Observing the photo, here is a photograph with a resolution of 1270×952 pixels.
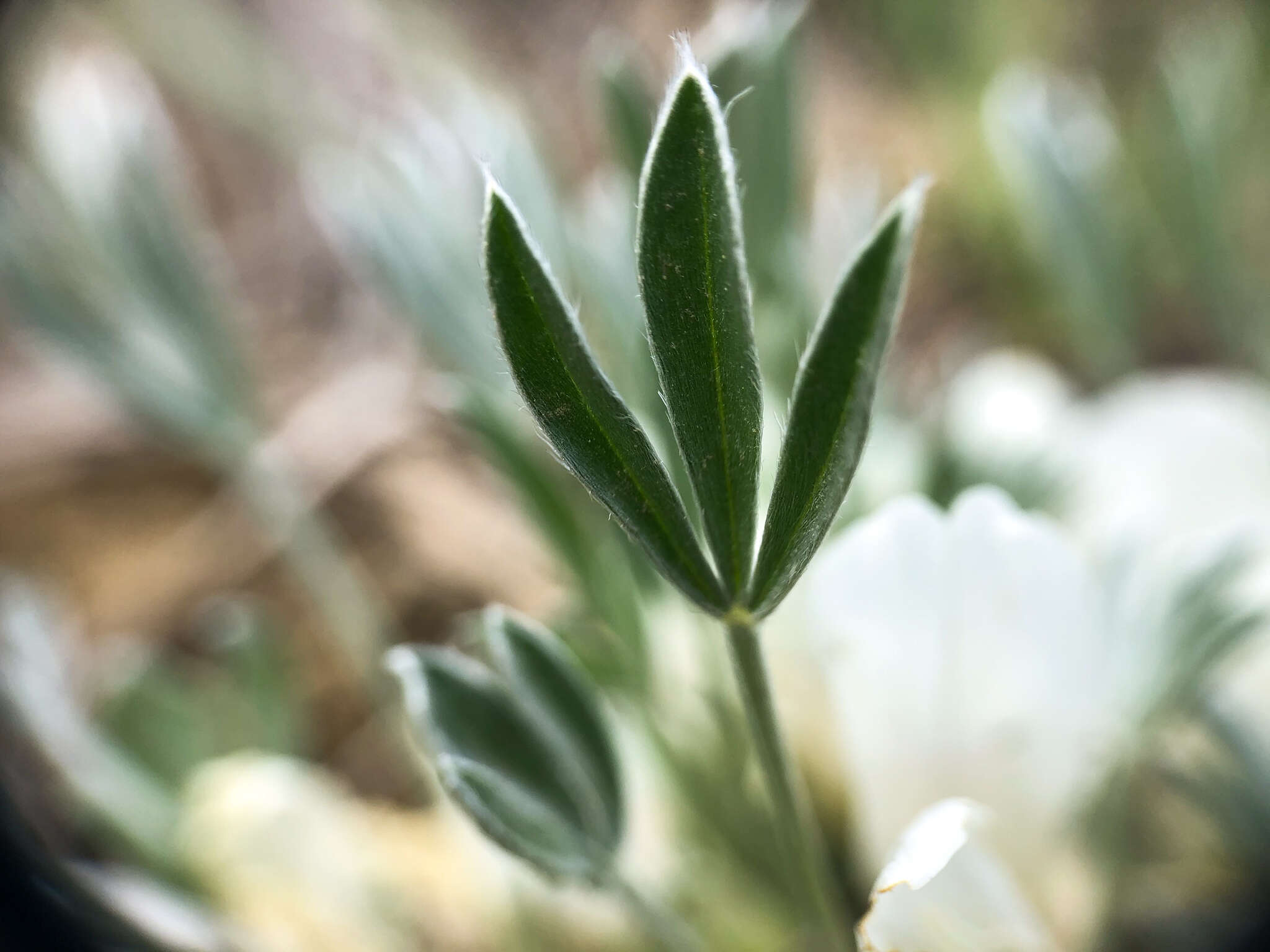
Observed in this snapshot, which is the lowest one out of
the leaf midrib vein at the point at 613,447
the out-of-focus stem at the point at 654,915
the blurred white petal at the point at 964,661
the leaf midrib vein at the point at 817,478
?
the out-of-focus stem at the point at 654,915

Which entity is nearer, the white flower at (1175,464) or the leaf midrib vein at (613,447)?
the leaf midrib vein at (613,447)

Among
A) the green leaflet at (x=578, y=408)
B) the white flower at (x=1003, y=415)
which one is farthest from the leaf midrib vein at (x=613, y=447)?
the white flower at (x=1003, y=415)

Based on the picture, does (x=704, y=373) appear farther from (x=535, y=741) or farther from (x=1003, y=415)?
(x=1003, y=415)

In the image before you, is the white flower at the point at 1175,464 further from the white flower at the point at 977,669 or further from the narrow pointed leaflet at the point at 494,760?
the narrow pointed leaflet at the point at 494,760

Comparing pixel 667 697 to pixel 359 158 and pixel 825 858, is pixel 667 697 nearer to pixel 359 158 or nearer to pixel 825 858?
pixel 825 858

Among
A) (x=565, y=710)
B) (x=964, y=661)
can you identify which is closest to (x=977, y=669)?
(x=964, y=661)

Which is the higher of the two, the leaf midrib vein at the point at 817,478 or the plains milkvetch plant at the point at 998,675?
the plains milkvetch plant at the point at 998,675

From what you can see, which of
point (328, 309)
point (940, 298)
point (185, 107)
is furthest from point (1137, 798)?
point (185, 107)
